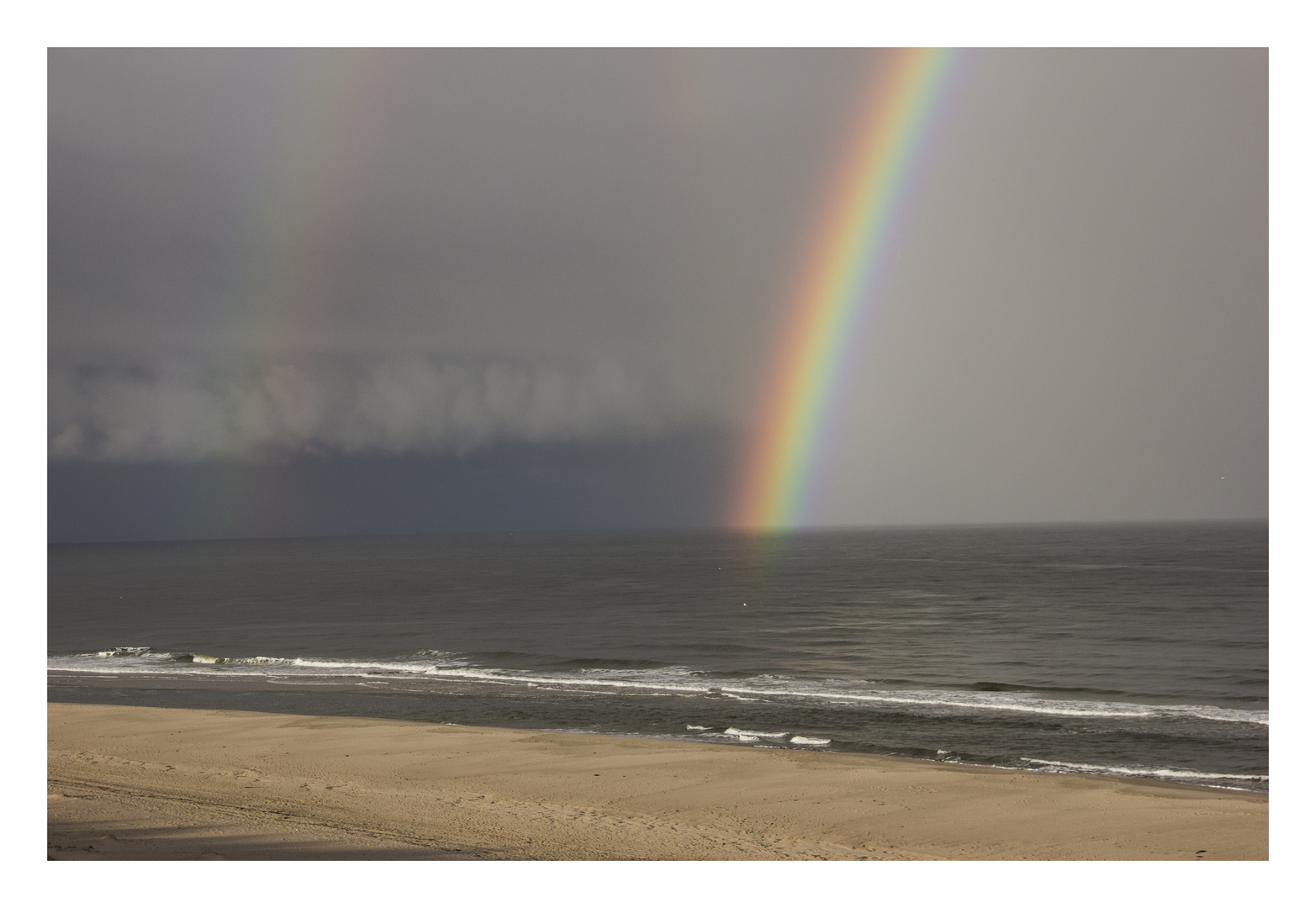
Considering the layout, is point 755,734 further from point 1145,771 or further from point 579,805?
point 579,805

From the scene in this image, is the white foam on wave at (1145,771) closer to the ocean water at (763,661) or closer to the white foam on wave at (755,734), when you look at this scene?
the ocean water at (763,661)

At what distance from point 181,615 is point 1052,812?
58.6 metres

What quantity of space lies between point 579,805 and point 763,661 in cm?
2128

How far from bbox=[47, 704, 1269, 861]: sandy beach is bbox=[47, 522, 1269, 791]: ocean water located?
3386 mm

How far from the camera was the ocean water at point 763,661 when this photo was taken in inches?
826

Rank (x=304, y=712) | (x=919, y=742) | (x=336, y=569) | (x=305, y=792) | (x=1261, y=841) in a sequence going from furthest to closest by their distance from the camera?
(x=336, y=569), (x=304, y=712), (x=919, y=742), (x=305, y=792), (x=1261, y=841)

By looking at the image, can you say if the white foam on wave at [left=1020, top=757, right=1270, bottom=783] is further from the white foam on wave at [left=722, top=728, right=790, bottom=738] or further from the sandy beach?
the white foam on wave at [left=722, top=728, right=790, bottom=738]

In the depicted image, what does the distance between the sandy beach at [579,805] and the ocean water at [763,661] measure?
339 cm

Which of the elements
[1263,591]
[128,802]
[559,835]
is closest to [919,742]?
[559,835]

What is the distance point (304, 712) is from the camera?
23922 mm

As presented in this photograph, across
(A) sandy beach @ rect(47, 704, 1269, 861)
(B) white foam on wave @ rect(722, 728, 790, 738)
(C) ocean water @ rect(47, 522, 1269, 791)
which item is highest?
(A) sandy beach @ rect(47, 704, 1269, 861)

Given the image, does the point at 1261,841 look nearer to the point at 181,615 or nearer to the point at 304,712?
the point at 304,712

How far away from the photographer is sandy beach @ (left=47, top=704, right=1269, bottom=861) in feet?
36.0

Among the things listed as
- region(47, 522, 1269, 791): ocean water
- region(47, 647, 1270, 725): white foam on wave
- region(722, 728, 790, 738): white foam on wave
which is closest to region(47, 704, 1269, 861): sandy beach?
region(722, 728, 790, 738): white foam on wave
